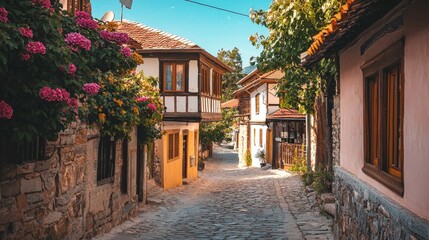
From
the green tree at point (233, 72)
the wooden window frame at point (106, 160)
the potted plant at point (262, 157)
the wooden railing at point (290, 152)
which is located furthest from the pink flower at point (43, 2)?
the green tree at point (233, 72)

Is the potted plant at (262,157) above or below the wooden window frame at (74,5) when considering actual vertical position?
below

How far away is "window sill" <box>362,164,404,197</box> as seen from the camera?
434cm

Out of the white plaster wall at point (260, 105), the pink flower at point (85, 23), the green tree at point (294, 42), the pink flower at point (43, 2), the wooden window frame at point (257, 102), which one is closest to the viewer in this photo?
the pink flower at point (43, 2)

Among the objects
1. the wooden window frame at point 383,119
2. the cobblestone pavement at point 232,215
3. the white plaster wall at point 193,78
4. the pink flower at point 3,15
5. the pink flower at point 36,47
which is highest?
the white plaster wall at point 193,78

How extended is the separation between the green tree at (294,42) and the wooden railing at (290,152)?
7971 millimetres

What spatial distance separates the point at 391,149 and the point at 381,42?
115cm

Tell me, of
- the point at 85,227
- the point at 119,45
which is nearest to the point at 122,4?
the point at 119,45

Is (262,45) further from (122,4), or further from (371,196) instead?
(371,196)

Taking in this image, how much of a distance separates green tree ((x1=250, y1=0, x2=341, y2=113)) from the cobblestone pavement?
327cm

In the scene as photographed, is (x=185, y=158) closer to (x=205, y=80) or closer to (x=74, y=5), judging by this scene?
(x=205, y=80)

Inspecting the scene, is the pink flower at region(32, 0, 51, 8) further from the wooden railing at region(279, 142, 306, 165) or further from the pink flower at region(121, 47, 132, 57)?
the wooden railing at region(279, 142, 306, 165)

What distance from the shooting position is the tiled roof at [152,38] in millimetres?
19000

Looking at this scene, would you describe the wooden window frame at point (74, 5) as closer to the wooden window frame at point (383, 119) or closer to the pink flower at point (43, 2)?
the pink flower at point (43, 2)

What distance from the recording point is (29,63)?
15.3 feet
